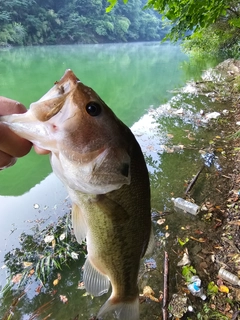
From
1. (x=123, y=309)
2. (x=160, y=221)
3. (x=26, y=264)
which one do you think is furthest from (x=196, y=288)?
(x=26, y=264)

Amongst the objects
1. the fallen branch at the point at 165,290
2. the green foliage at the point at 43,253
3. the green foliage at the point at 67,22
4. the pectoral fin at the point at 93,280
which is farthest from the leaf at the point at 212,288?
the green foliage at the point at 67,22

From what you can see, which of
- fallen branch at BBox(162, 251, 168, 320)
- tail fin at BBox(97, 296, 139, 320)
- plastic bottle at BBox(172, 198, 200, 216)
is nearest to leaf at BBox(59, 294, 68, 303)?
fallen branch at BBox(162, 251, 168, 320)

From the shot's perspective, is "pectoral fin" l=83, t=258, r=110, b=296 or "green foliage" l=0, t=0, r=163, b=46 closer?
"pectoral fin" l=83, t=258, r=110, b=296

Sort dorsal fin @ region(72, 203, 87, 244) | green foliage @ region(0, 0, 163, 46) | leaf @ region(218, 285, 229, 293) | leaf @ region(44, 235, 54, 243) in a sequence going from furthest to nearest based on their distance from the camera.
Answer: green foliage @ region(0, 0, 163, 46) < leaf @ region(44, 235, 54, 243) < leaf @ region(218, 285, 229, 293) < dorsal fin @ region(72, 203, 87, 244)

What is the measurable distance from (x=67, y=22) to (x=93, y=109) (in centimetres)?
6044

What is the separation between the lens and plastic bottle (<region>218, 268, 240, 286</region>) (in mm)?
3162

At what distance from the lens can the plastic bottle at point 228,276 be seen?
125 inches

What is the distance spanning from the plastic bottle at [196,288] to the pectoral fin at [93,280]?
194 centimetres

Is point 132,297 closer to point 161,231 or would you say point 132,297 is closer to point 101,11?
point 161,231

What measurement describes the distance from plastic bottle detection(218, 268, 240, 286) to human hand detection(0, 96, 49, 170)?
2924mm

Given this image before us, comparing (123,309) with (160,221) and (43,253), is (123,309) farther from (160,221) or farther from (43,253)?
(160,221)

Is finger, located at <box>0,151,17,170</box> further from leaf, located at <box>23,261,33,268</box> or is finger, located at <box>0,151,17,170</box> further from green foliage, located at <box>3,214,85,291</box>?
leaf, located at <box>23,261,33,268</box>

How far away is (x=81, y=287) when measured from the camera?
356 cm

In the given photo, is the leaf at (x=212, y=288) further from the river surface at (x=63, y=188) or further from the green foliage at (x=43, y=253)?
the green foliage at (x=43, y=253)
